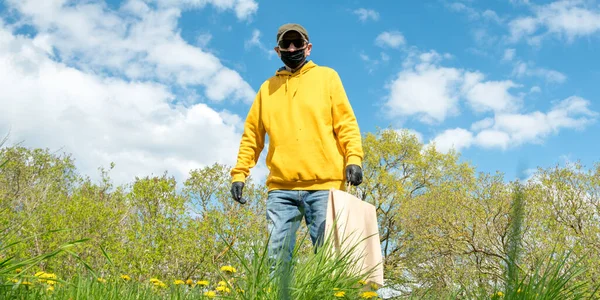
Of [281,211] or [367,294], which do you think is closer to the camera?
[367,294]

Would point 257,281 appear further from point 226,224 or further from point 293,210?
point 226,224

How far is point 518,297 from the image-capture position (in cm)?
232

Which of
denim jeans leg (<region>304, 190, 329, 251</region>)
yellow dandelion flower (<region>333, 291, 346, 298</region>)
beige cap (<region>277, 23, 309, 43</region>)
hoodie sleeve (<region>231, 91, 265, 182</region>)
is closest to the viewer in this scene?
yellow dandelion flower (<region>333, 291, 346, 298</region>)

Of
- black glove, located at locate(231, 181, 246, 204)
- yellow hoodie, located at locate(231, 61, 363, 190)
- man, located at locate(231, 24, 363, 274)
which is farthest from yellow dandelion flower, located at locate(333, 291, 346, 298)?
black glove, located at locate(231, 181, 246, 204)

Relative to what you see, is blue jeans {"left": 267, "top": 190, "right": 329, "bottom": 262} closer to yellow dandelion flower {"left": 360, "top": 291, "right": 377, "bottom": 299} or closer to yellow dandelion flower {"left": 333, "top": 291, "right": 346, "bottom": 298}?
yellow dandelion flower {"left": 360, "top": 291, "right": 377, "bottom": 299}

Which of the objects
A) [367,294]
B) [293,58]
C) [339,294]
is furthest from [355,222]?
[293,58]

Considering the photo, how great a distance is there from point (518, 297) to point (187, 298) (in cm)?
166

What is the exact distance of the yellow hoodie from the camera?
430 cm

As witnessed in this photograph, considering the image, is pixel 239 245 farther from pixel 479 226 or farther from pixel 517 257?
pixel 479 226

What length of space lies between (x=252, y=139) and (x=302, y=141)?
0.74 metres

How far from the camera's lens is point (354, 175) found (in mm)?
4184

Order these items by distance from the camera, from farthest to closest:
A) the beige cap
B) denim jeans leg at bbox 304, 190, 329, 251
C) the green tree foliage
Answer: the green tree foliage, the beige cap, denim jeans leg at bbox 304, 190, 329, 251

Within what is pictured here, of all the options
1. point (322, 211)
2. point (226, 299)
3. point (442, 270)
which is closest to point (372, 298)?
point (226, 299)

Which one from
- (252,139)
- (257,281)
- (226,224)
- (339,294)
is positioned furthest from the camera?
(226,224)
